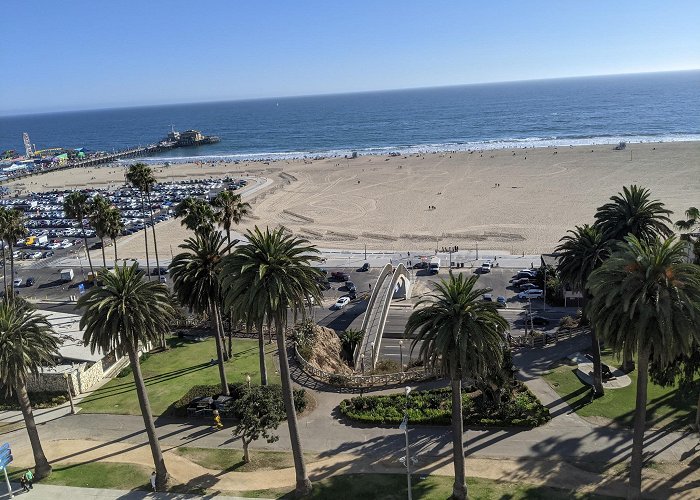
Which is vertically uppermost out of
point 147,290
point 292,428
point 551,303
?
point 147,290

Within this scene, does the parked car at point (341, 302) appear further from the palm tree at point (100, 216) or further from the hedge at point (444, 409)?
the palm tree at point (100, 216)

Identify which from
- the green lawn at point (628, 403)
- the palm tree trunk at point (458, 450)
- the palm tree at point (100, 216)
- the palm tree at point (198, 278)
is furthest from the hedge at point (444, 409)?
the palm tree at point (100, 216)

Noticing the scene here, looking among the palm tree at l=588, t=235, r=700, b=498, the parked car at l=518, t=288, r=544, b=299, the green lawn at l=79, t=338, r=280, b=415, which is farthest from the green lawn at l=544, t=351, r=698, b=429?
the parked car at l=518, t=288, r=544, b=299

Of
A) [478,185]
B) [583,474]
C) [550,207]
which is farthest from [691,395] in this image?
[478,185]

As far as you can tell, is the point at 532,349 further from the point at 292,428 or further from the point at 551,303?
the point at 292,428

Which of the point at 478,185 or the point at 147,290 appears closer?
the point at 147,290

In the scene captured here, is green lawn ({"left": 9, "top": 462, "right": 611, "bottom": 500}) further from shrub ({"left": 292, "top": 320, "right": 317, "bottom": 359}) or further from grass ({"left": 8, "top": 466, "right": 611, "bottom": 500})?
shrub ({"left": 292, "top": 320, "right": 317, "bottom": 359})

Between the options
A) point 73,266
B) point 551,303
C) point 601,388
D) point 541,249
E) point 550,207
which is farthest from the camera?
point 550,207

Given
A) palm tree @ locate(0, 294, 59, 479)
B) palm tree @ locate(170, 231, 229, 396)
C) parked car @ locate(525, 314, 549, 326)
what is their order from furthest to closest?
1. parked car @ locate(525, 314, 549, 326)
2. palm tree @ locate(170, 231, 229, 396)
3. palm tree @ locate(0, 294, 59, 479)
